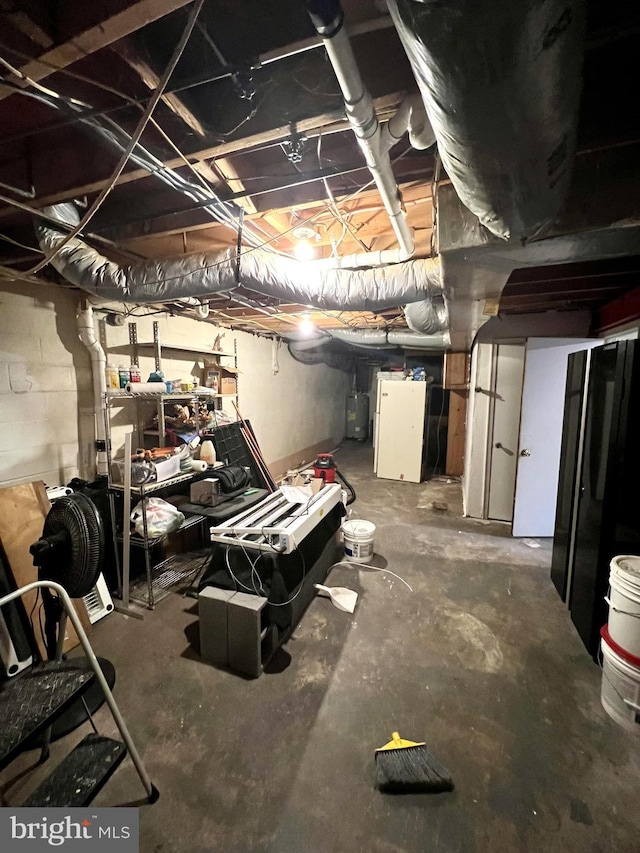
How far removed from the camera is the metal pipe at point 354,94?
67cm

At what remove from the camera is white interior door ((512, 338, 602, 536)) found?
Answer: 338 centimetres

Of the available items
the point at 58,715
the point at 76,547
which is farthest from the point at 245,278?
the point at 58,715

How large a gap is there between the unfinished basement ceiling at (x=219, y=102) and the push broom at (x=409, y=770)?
90.7 inches

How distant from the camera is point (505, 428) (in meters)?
3.83

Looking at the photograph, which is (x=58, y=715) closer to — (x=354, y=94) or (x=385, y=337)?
(x=354, y=94)

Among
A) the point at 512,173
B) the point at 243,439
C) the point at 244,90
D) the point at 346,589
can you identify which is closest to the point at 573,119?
the point at 512,173

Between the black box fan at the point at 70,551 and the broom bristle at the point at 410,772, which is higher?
the black box fan at the point at 70,551

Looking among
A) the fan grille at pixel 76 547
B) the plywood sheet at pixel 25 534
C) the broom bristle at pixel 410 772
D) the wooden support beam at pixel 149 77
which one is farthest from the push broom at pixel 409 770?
the wooden support beam at pixel 149 77

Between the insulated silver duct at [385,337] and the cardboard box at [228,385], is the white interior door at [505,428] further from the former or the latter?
the cardboard box at [228,385]

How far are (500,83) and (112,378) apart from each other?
9.36ft

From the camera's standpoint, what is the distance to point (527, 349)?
3436mm

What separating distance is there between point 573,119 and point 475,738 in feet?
7.27

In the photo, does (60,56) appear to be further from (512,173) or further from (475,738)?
(475,738)

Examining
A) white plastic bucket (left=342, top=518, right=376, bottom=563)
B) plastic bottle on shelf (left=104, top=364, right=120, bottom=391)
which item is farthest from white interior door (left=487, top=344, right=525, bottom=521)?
plastic bottle on shelf (left=104, top=364, right=120, bottom=391)
